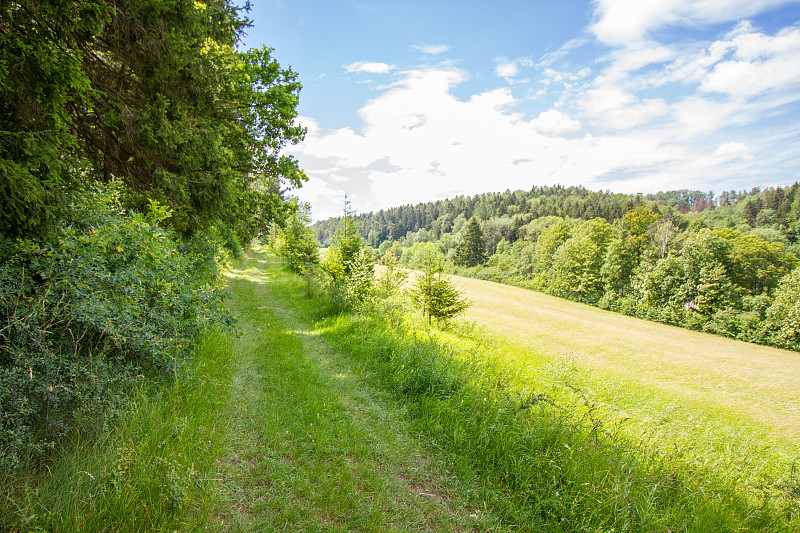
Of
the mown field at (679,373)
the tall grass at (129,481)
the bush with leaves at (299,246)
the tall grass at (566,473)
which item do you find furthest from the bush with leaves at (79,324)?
the bush with leaves at (299,246)

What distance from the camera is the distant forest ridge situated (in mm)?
62938

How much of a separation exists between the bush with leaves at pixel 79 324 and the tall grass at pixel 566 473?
383 centimetres

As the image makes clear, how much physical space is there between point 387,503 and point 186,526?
1.79 metres

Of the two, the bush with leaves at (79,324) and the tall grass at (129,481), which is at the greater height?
the bush with leaves at (79,324)

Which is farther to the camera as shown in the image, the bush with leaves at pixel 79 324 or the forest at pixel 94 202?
the forest at pixel 94 202

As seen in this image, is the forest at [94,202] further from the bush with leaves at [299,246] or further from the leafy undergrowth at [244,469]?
the bush with leaves at [299,246]

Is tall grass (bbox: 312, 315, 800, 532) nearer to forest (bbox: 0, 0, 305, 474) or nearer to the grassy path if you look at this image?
the grassy path

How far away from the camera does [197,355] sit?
5.62 meters

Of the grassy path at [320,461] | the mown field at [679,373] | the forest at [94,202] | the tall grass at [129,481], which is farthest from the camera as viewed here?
the mown field at [679,373]

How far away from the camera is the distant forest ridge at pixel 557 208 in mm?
62938

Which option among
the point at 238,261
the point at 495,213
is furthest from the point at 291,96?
the point at 495,213

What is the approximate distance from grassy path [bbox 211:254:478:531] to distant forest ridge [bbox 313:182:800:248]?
142ft

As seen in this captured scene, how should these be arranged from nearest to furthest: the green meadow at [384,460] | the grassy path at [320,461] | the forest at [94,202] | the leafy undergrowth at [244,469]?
the leafy undergrowth at [244,469], the green meadow at [384,460], the forest at [94,202], the grassy path at [320,461]

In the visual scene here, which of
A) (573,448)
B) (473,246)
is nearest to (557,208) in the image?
(473,246)
